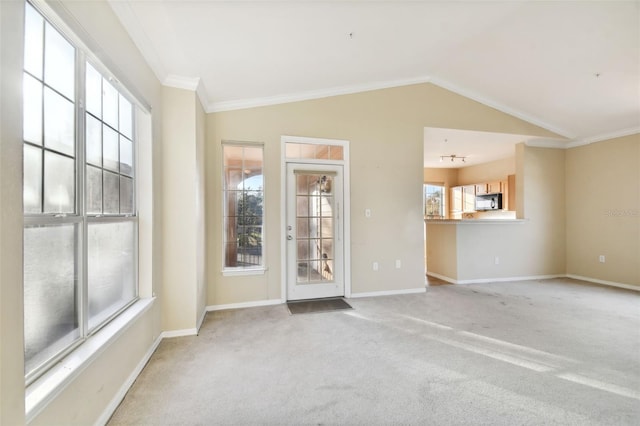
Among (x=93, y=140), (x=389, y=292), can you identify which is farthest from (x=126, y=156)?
(x=389, y=292)

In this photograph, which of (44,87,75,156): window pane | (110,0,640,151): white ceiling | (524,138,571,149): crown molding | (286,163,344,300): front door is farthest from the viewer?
(524,138,571,149): crown molding

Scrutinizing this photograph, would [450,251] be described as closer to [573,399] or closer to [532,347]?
[532,347]

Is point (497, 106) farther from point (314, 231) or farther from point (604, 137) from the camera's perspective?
point (314, 231)

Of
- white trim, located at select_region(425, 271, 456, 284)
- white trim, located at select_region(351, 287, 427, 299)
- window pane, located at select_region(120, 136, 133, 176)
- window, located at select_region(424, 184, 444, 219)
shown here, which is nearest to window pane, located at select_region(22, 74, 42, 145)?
window pane, located at select_region(120, 136, 133, 176)

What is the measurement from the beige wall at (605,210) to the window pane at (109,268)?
7102 mm

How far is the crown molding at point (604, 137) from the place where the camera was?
15.0 feet

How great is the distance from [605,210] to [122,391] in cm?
721

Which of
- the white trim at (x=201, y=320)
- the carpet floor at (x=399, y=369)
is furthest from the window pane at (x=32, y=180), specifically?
the white trim at (x=201, y=320)

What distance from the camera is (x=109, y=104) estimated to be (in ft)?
6.42

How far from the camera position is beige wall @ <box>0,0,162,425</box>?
0.95 meters

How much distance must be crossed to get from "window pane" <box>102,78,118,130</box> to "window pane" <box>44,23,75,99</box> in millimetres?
383

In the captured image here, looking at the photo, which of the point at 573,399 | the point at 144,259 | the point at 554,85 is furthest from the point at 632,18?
the point at 144,259

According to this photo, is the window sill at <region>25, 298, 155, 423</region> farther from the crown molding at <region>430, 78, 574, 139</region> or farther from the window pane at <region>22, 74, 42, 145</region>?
the crown molding at <region>430, 78, 574, 139</region>

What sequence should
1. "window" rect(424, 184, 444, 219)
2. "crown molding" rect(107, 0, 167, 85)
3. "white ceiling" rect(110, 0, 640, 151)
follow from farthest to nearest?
"window" rect(424, 184, 444, 219) < "white ceiling" rect(110, 0, 640, 151) < "crown molding" rect(107, 0, 167, 85)
